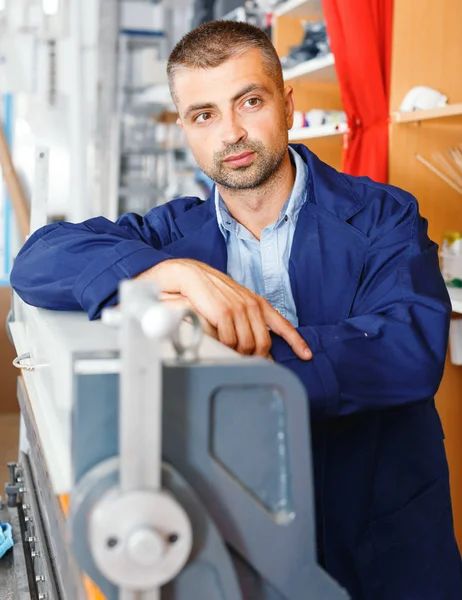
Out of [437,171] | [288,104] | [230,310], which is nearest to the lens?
[230,310]

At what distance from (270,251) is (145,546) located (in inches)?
35.2

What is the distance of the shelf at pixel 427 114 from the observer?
218 centimetres

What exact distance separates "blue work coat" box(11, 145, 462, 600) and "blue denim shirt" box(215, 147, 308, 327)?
0.03m

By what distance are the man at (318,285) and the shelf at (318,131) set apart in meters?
1.29

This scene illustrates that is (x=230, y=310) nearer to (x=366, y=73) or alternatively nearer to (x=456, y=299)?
(x=456, y=299)

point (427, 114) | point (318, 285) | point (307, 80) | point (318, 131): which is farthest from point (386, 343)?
point (307, 80)

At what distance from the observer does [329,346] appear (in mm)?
980

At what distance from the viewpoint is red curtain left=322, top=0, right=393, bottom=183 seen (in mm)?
2525

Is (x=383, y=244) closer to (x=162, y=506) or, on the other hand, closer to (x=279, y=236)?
(x=279, y=236)

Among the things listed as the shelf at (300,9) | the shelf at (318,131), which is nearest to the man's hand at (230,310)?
the shelf at (318,131)

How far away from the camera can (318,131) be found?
2982 millimetres

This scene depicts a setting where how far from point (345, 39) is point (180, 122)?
137cm

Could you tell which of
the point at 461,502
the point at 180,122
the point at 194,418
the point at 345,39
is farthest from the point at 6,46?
the point at 194,418

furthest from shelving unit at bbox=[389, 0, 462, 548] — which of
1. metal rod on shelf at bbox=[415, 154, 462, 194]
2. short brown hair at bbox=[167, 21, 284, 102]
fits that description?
short brown hair at bbox=[167, 21, 284, 102]
